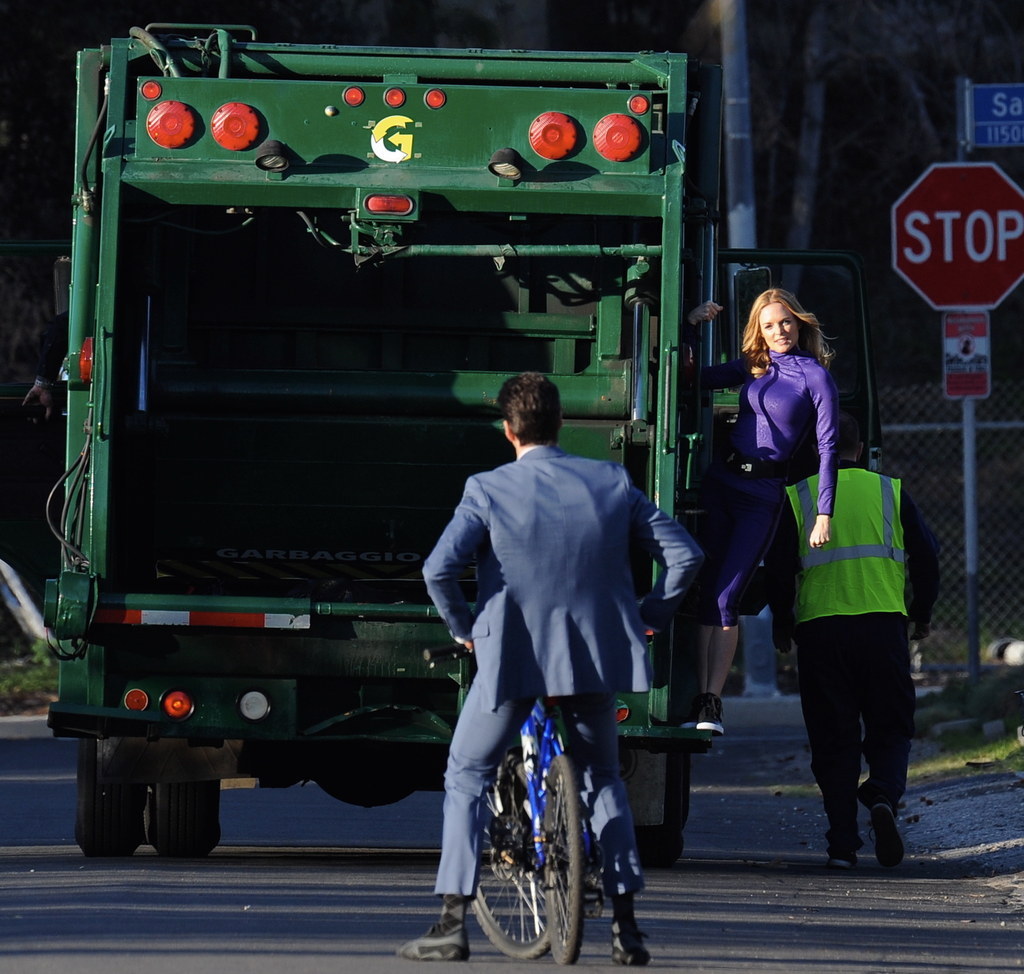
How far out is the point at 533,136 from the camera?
25.2ft

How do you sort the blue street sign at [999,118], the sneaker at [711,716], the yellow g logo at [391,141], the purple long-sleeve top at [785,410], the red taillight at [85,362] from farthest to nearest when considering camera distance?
1. the blue street sign at [999,118]
2. the purple long-sleeve top at [785,410]
3. the yellow g logo at [391,141]
4. the sneaker at [711,716]
5. the red taillight at [85,362]

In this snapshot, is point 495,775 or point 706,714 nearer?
point 495,775

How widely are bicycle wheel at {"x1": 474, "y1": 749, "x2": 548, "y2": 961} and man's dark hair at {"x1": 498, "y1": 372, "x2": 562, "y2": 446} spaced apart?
899 millimetres

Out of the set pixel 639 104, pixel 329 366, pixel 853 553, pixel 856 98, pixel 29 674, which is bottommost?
pixel 29 674

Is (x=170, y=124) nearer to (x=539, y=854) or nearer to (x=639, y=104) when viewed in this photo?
(x=639, y=104)

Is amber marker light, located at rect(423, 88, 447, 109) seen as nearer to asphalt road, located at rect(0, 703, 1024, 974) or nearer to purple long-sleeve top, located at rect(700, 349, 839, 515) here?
purple long-sleeve top, located at rect(700, 349, 839, 515)

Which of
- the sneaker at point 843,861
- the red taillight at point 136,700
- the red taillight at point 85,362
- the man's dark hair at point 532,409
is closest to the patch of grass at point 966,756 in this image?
the sneaker at point 843,861

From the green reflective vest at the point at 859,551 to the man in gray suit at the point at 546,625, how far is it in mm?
2664

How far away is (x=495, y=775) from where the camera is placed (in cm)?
605

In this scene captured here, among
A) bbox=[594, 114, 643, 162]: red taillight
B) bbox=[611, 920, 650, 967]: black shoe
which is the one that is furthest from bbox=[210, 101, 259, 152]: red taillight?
bbox=[611, 920, 650, 967]: black shoe

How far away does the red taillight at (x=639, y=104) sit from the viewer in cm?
768

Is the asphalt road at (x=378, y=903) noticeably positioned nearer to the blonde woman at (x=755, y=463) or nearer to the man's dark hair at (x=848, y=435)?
the blonde woman at (x=755, y=463)

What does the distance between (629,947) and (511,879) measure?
1.65ft

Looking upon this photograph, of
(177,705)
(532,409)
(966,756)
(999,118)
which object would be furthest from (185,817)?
(999,118)
